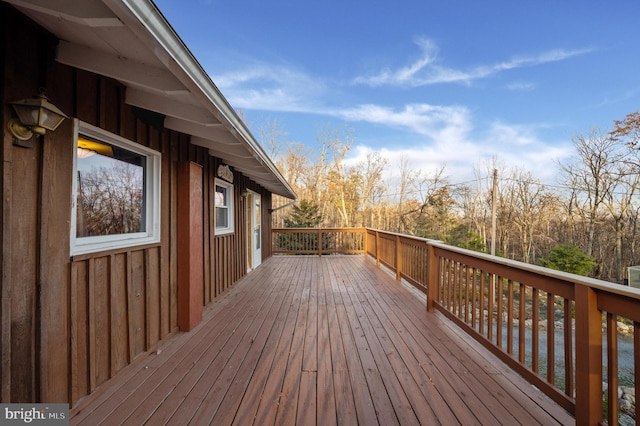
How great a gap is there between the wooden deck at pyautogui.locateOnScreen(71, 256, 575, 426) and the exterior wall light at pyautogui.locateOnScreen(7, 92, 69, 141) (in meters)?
1.62

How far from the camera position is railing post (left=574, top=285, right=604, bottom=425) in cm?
132

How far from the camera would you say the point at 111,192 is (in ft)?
6.56

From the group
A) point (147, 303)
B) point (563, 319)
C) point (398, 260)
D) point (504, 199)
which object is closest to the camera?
point (563, 319)

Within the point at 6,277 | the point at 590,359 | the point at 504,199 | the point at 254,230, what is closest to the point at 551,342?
the point at 590,359

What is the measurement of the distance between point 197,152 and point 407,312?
3.33m

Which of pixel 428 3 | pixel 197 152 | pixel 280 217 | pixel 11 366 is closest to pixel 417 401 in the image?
pixel 11 366

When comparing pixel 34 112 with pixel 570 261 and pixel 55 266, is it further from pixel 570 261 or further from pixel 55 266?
pixel 570 261

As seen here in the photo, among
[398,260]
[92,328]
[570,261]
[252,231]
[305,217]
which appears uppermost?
[305,217]

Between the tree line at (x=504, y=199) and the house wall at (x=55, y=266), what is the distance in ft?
30.4

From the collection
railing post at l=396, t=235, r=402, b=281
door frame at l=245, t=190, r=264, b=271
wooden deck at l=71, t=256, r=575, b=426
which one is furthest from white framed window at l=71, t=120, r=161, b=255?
railing post at l=396, t=235, r=402, b=281

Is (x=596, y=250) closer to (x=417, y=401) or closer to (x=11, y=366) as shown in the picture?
(x=417, y=401)

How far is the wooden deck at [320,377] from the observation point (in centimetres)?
156

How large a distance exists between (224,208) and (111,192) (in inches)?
97.0

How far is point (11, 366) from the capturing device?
124 centimetres
